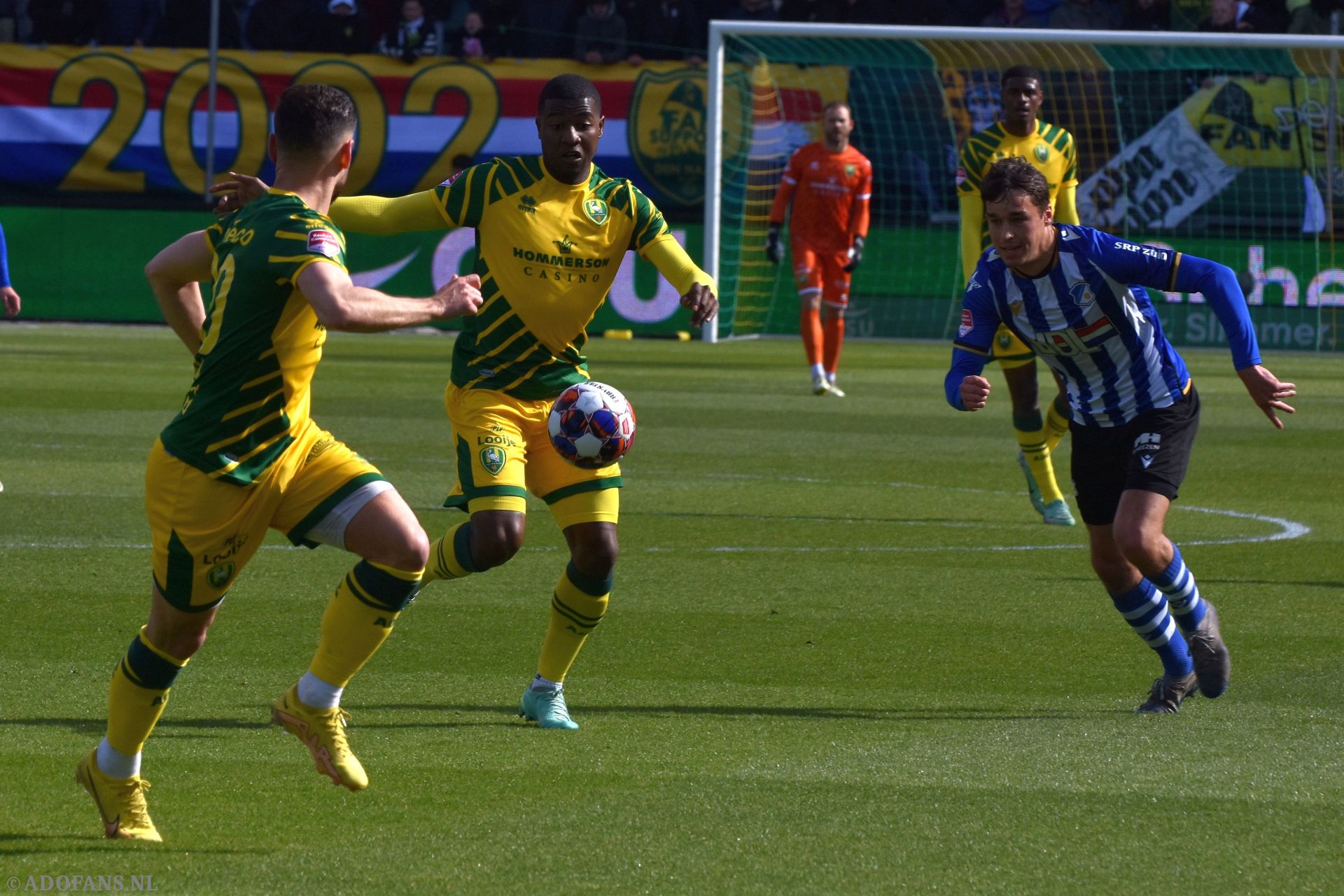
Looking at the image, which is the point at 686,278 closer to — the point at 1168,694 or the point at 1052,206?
the point at 1168,694

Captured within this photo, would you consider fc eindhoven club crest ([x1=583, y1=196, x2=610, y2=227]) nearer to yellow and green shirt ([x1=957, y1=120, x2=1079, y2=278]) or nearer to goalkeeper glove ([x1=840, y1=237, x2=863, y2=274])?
yellow and green shirt ([x1=957, y1=120, x2=1079, y2=278])

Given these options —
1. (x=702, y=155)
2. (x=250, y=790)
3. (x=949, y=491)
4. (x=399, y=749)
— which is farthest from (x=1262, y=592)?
(x=702, y=155)

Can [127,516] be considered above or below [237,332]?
below

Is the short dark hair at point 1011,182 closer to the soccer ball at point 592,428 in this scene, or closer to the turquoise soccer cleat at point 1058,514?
the soccer ball at point 592,428

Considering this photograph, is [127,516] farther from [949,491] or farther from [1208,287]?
[1208,287]

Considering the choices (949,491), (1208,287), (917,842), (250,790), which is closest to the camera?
(917,842)

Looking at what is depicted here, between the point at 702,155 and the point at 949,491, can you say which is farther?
the point at 702,155

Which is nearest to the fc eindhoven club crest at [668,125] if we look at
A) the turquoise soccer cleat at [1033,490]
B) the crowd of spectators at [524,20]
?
the crowd of spectators at [524,20]

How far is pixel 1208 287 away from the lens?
5.82m

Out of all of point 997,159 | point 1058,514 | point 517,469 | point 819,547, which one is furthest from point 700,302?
point 997,159

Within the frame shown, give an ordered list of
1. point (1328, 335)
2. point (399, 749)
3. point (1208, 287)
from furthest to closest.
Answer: point (1328, 335), point (1208, 287), point (399, 749)

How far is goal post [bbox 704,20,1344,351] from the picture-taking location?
2238 cm

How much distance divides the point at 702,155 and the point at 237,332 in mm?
20328

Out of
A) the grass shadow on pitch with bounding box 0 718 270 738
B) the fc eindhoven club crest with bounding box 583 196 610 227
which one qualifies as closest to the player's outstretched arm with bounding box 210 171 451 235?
the fc eindhoven club crest with bounding box 583 196 610 227
